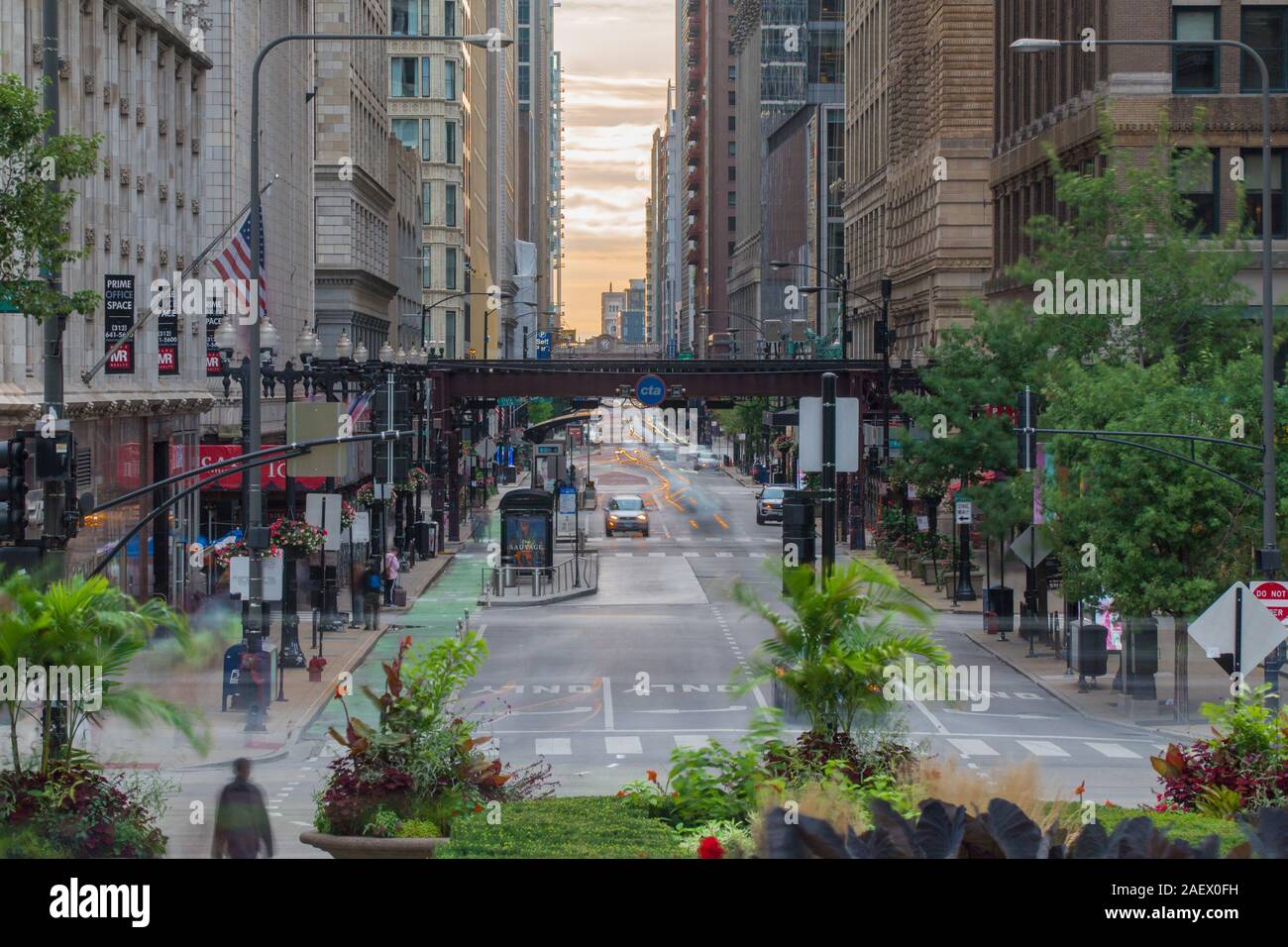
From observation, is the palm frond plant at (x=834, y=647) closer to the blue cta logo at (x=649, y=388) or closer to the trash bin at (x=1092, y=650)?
the trash bin at (x=1092, y=650)

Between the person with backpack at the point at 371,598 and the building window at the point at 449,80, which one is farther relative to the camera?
the building window at the point at 449,80

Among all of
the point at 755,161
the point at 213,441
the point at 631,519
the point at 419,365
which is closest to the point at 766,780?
the point at 213,441

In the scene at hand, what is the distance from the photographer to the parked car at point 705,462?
13612 cm

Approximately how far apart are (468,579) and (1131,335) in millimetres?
21908

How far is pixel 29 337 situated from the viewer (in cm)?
3334

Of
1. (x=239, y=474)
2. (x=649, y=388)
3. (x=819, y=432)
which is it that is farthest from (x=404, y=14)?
(x=819, y=432)

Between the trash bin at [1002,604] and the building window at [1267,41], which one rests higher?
the building window at [1267,41]

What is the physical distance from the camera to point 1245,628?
2241 centimetres

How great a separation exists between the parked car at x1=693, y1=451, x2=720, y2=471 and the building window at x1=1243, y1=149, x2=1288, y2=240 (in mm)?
88669

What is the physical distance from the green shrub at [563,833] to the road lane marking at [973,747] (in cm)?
1158

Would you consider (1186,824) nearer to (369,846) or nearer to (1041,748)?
(369,846)

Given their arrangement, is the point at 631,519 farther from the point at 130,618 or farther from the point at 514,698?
the point at 130,618

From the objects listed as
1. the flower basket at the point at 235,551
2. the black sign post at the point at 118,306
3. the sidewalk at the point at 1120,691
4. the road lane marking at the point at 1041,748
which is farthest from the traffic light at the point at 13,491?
the black sign post at the point at 118,306

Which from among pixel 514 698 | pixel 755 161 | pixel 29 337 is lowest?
pixel 514 698
